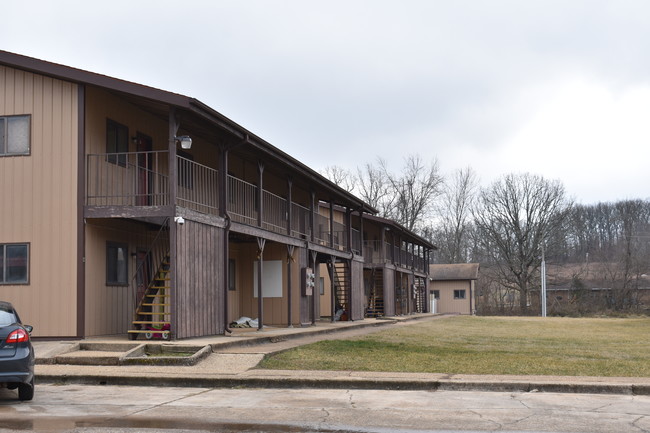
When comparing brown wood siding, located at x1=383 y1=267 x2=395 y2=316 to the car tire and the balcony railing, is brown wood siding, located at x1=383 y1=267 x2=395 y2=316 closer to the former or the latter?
the balcony railing

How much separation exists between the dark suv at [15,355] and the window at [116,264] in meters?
7.93

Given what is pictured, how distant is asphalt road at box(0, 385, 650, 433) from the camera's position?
8055 millimetres

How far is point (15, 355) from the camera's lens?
9.53m

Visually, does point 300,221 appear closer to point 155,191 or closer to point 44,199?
point 155,191

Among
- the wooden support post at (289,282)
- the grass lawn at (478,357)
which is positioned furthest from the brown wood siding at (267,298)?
the grass lawn at (478,357)

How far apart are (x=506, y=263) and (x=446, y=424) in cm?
6248

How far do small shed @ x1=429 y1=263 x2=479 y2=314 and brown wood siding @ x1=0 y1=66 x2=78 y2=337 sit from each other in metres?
48.6

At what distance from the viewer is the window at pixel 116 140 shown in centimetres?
1809

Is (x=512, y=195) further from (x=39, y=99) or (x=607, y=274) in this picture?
(x=39, y=99)

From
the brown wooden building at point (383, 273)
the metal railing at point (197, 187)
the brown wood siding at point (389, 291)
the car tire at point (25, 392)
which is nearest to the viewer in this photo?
the car tire at point (25, 392)

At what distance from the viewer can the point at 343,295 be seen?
34.8 m

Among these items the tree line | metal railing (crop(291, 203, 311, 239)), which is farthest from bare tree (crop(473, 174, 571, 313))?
metal railing (crop(291, 203, 311, 239))

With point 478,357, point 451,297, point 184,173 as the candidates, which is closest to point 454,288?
point 451,297

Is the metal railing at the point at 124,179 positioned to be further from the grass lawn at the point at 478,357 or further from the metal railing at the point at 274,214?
the grass lawn at the point at 478,357
